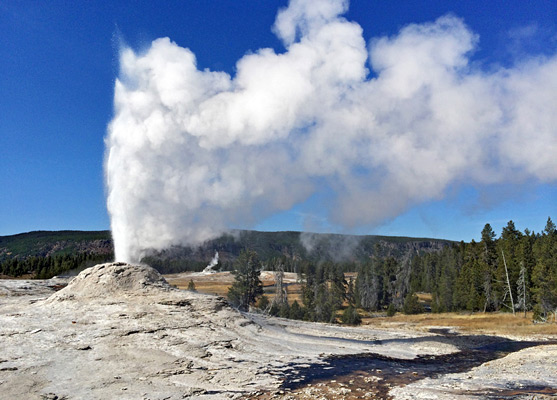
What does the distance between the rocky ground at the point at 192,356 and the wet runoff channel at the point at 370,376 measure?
63 mm

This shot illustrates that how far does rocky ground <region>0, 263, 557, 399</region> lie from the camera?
14008 millimetres

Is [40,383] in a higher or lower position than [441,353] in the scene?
higher

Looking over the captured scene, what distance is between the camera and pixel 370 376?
16734mm

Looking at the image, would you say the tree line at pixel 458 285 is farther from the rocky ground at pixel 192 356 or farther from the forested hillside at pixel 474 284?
the rocky ground at pixel 192 356

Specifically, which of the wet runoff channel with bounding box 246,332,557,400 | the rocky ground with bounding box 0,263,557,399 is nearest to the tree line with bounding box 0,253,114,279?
the rocky ground with bounding box 0,263,557,399

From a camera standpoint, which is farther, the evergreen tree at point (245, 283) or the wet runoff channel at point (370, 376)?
the evergreen tree at point (245, 283)

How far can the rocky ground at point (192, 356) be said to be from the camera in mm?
14008

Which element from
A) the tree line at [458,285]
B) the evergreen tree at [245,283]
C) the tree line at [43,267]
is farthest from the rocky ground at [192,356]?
the tree line at [43,267]

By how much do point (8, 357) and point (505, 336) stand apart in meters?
40.7

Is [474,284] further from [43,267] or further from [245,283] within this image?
[43,267]

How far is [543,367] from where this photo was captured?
18750mm

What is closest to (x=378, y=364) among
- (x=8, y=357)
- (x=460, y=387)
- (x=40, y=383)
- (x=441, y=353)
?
(x=460, y=387)

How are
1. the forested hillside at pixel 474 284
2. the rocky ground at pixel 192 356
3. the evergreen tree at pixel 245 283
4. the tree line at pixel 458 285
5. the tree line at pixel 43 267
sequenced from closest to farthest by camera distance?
the rocky ground at pixel 192 356, the forested hillside at pixel 474 284, the tree line at pixel 458 285, the evergreen tree at pixel 245 283, the tree line at pixel 43 267

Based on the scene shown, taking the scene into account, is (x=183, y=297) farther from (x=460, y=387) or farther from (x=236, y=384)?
(x=460, y=387)
